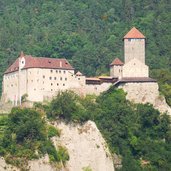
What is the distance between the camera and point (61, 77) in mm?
106375

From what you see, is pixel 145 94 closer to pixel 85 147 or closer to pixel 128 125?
pixel 128 125

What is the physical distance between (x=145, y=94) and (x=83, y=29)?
138ft

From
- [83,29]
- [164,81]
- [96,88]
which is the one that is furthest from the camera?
[83,29]

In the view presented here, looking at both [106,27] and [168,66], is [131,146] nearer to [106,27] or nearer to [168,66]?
[168,66]

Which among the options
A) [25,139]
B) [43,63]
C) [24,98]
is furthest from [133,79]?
[25,139]

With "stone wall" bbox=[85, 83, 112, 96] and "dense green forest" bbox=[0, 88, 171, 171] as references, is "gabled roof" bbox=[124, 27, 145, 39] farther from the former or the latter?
"dense green forest" bbox=[0, 88, 171, 171]

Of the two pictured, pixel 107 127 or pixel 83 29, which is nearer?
pixel 107 127

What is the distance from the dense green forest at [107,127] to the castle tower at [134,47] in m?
4.59

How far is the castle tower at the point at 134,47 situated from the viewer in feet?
356

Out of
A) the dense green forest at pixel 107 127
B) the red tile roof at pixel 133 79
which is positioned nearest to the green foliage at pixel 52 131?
the dense green forest at pixel 107 127

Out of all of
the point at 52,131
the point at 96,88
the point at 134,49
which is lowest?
the point at 52,131

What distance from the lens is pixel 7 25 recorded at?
148 m

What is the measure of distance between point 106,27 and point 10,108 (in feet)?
138

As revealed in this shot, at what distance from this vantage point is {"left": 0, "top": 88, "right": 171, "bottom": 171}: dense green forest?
316 ft
